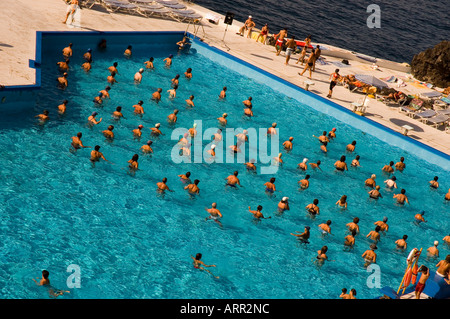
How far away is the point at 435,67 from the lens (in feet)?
126

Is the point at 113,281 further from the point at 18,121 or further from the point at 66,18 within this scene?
the point at 66,18

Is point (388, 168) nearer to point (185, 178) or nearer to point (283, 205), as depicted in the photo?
point (283, 205)

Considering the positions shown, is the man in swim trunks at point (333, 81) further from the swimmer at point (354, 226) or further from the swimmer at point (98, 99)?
the swimmer at point (98, 99)

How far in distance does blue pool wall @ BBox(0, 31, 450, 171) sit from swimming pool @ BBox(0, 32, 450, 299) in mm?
138

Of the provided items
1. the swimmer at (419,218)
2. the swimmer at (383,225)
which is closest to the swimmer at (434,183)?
the swimmer at (419,218)

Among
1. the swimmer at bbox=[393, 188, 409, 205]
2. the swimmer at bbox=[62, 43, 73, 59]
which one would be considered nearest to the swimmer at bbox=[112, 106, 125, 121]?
the swimmer at bbox=[62, 43, 73, 59]

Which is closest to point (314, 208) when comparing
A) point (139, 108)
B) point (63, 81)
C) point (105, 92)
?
point (139, 108)

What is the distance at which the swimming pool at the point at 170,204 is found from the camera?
18.0 m

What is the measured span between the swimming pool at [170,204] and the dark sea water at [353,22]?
20.4 m

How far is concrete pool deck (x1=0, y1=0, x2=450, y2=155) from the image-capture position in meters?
27.3

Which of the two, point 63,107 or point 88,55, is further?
point 88,55

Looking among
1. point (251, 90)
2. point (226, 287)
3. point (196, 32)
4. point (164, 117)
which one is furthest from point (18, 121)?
point (196, 32)

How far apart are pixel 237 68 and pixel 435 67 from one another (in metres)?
13.2
